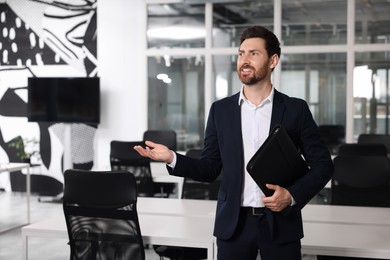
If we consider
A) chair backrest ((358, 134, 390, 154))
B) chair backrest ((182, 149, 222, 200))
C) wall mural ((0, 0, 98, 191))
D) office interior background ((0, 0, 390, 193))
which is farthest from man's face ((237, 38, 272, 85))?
wall mural ((0, 0, 98, 191))

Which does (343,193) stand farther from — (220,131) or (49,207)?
(49,207)

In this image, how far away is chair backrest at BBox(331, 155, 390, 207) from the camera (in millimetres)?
3992

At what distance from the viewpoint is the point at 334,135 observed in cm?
723

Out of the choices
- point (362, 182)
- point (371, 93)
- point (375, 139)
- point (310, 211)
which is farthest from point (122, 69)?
point (310, 211)

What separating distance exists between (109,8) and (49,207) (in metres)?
2.97

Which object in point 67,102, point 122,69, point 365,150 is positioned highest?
point 122,69

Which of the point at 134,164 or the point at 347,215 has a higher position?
the point at 134,164

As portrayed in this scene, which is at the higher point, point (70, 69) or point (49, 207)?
point (70, 69)

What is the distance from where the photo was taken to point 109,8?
7.65 metres

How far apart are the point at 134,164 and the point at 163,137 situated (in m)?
1.64

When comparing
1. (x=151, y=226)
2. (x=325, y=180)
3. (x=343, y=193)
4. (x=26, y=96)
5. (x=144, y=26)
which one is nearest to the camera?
(x=325, y=180)

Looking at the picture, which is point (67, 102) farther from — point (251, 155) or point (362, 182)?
point (251, 155)

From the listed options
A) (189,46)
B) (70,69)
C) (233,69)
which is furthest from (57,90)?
(233,69)

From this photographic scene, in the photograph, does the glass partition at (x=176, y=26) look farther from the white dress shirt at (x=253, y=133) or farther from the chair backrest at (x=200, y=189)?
the white dress shirt at (x=253, y=133)
